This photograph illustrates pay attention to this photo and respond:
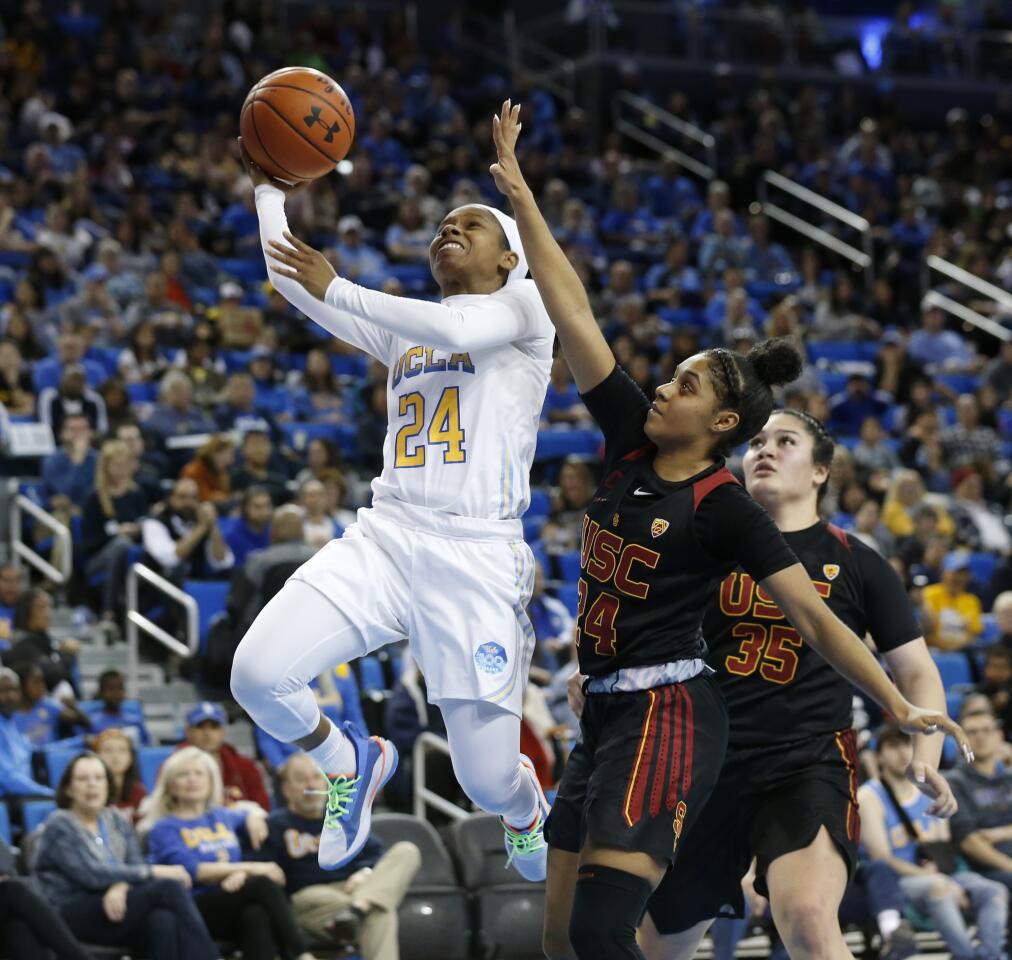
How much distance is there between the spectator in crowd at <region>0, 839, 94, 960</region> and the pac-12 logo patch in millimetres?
3668

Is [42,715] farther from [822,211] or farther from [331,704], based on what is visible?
[822,211]

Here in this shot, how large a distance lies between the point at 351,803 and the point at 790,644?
4.78 ft

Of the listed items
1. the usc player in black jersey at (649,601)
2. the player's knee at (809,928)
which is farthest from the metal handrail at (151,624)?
the player's knee at (809,928)

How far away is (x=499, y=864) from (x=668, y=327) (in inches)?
318

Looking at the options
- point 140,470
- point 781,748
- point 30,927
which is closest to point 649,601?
point 781,748

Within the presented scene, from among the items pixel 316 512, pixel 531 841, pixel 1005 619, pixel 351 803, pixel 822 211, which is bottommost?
pixel 531 841

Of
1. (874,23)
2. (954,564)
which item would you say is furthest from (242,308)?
(874,23)

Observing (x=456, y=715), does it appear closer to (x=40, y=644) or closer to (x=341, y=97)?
(x=341, y=97)

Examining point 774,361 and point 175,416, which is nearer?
point 774,361

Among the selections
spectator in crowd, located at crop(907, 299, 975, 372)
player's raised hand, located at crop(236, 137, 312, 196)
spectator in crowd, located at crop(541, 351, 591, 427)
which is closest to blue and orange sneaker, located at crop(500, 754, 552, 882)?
player's raised hand, located at crop(236, 137, 312, 196)

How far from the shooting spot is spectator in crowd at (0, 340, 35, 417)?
38.5 feet

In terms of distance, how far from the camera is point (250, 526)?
10.7 meters

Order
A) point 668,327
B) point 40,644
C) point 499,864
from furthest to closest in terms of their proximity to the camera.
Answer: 1. point 668,327
2. point 40,644
3. point 499,864

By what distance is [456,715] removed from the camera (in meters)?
4.86
